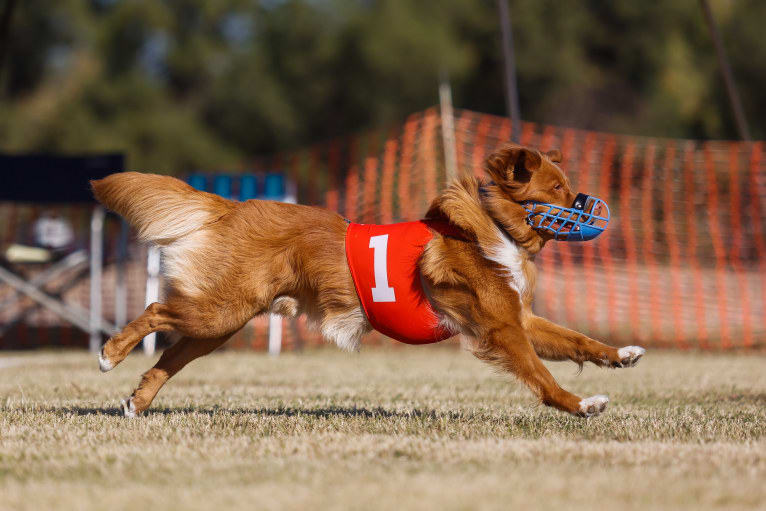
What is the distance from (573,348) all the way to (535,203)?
0.74 meters

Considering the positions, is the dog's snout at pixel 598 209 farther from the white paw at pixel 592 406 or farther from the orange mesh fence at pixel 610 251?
the orange mesh fence at pixel 610 251

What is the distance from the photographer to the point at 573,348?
4.41 metres

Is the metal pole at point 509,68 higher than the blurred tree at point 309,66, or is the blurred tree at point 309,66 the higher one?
the blurred tree at point 309,66

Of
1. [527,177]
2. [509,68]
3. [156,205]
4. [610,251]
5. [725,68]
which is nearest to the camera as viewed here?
[527,177]

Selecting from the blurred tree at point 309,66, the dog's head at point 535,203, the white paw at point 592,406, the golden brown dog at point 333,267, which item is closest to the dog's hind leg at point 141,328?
the golden brown dog at point 333,267

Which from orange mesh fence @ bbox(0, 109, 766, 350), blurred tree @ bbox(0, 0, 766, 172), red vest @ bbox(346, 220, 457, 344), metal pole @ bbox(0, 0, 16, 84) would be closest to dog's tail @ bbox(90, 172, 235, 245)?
red vest @ bbox(346, 220, 457, 344)

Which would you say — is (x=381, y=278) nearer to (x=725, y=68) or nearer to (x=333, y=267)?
(x=333, y=267)

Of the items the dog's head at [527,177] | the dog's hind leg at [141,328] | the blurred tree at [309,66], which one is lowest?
the dog's hind leg at [141,328]

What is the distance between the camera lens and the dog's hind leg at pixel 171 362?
4.74m

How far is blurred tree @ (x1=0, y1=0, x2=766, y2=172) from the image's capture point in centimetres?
3209

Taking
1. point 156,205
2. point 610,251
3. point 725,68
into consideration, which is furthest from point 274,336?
point 610,251

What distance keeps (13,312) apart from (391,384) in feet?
27.3

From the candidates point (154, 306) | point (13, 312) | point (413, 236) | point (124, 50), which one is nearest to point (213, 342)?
point (154, 306)

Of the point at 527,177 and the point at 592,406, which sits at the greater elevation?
the point at 527,177
